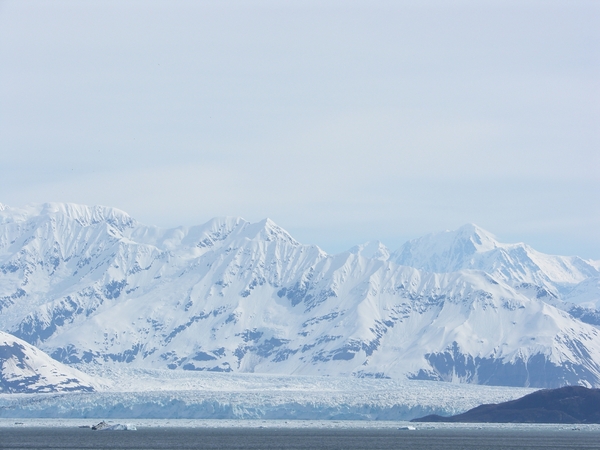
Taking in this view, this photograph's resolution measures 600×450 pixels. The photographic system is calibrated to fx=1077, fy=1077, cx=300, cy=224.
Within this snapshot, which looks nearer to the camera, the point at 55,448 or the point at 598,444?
the point at 55,448

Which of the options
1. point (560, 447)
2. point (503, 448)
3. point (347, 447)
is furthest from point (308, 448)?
point (560, 447)

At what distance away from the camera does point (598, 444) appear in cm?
19362

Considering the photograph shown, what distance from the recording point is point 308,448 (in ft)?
613

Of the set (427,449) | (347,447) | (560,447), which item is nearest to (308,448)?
(347,447)

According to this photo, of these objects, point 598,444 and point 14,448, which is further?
point 598,444

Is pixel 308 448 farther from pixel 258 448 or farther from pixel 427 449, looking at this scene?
pixel 427 449

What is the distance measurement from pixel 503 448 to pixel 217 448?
1977 inches

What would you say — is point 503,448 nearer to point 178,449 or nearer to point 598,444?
point 598,444

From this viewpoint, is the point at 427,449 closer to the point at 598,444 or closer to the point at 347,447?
the point at 347,447

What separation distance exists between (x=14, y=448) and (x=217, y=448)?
112ft

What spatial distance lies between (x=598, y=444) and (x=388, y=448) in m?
38.6

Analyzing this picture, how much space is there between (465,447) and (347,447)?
841 inches

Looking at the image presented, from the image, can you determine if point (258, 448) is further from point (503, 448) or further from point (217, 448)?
point (503, 448)

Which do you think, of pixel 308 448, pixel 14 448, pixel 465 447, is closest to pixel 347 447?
pixel 308 448
